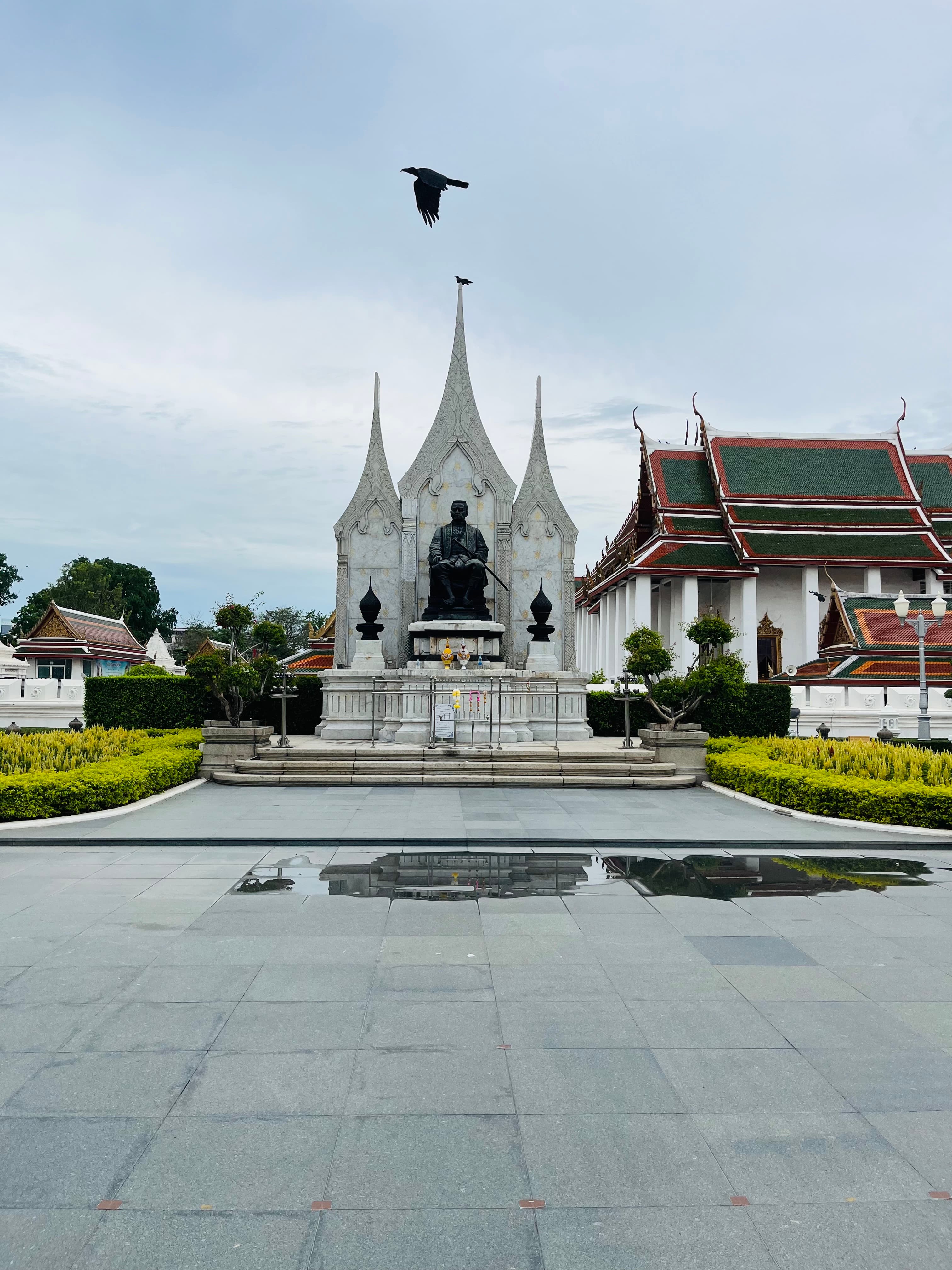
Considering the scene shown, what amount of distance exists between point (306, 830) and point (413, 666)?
11128 millimetres

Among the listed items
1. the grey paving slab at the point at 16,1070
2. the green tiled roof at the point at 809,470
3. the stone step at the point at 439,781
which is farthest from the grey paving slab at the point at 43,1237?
the green tiled roof at the point at 809,470

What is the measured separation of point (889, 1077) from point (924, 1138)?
1.98 feet

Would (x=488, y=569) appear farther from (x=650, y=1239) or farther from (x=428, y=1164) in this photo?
(x=650, y=1239)

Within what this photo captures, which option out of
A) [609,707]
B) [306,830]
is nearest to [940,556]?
[609,707]

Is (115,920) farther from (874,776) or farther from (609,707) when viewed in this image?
(609,707)

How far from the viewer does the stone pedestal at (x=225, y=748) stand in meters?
17.0

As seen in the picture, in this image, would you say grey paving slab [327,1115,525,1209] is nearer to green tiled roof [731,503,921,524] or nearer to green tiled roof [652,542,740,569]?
green tiled roof [652,542,740,569]

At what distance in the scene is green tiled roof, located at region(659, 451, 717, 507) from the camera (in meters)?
42.7

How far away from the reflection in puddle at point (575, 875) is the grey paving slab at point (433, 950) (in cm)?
121

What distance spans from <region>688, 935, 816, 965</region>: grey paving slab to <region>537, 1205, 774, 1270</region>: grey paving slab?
292cm

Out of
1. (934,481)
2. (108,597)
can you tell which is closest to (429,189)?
(934,481)

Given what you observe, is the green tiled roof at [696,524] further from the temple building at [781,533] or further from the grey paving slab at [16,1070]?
the grey paving slab at [16,1070]

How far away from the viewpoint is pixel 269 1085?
4.23m

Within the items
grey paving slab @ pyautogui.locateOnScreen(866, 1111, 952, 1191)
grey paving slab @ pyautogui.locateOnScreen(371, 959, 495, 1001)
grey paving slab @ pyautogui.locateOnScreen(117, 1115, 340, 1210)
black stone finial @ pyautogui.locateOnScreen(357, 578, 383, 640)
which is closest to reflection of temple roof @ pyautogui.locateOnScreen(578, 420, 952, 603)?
black stone finial @ pyautogui.locateOnScreen(357, 578, 383, 640)
